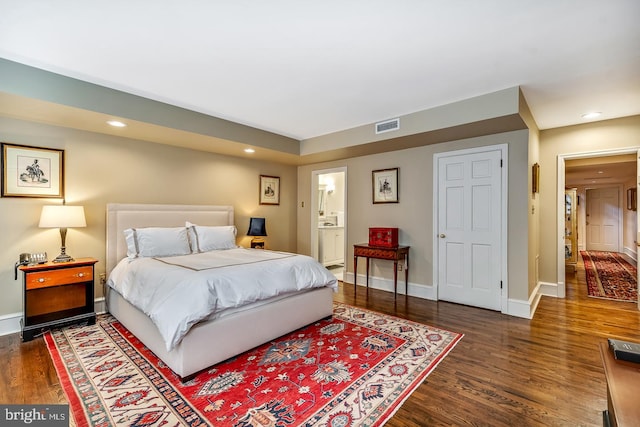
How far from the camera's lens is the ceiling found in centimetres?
186

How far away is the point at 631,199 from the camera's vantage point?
7781 millimetres

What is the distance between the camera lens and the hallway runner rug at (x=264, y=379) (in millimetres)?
1788

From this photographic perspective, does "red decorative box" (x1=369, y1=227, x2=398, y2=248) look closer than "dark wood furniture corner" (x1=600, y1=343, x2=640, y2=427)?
No

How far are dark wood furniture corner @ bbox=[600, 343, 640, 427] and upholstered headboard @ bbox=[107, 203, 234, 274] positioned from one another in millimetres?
4403

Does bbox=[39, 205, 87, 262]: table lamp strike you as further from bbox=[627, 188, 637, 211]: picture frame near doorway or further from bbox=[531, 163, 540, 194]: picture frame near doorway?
bbox=[627, 188, 637, 211]: picture frame near doorway

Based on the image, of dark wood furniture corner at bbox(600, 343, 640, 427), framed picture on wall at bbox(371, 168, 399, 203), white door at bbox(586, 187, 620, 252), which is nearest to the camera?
dark wood furniture corner at bbox(600, 343, 640, 427)

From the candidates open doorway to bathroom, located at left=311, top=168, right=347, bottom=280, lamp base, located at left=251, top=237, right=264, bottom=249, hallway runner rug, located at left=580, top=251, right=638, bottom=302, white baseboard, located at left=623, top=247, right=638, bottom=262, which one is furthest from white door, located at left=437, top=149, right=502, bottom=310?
white baseboard, located at left=623, top=247, right=638, bottom=262

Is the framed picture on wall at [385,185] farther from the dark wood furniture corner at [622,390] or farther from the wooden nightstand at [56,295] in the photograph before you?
the wooden nightstand at [56,295]

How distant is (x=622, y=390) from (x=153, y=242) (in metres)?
3.94

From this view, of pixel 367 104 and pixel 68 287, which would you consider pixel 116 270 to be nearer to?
pixel 68 287

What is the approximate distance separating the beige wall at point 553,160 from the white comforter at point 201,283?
342cm

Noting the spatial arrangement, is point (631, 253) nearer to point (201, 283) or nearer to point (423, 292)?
point (423, 292)

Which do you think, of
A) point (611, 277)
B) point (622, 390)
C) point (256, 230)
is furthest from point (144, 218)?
point (611, 277)

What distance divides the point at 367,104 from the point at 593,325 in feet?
11.5
